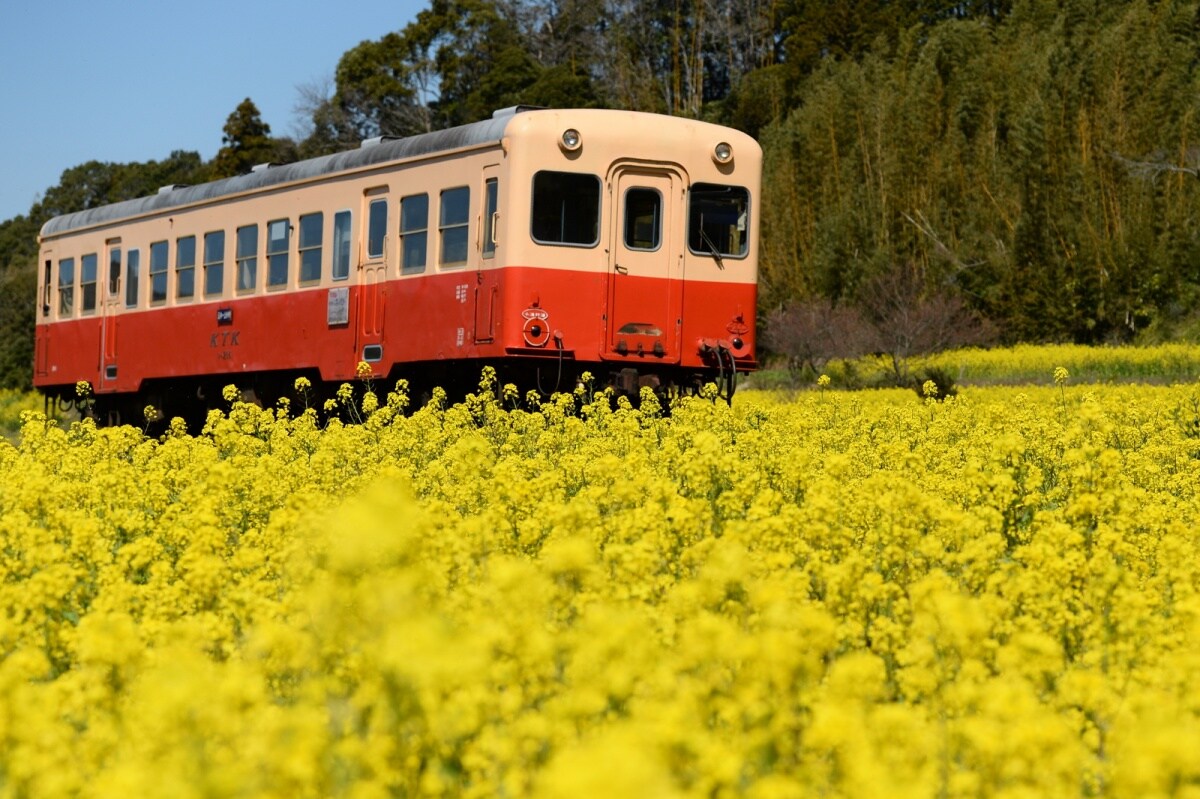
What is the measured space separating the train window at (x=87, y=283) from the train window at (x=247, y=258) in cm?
373

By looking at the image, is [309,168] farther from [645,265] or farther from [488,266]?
[645,265]

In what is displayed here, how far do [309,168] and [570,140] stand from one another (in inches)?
143

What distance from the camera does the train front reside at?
1415cm

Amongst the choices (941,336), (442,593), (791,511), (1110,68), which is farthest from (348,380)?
(1110,68)

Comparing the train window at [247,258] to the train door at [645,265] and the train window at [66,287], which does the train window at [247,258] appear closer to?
the train window at [66,287]

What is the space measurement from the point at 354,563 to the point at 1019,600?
2.33m

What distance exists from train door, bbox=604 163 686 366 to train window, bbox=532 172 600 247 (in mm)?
155

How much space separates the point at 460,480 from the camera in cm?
830

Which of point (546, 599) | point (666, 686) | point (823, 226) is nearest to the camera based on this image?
point (666, 686)

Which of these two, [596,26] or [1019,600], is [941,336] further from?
[596,26]

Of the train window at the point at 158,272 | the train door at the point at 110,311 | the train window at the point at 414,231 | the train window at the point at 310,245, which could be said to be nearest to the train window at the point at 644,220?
the train window at the point at 414,231

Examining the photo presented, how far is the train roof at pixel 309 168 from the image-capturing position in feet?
48.1

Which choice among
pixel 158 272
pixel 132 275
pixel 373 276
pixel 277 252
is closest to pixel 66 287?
pixel 132 275

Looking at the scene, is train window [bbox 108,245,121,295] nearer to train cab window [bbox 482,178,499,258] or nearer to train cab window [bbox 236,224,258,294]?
train cab window [bbox 236,224,258,294]
